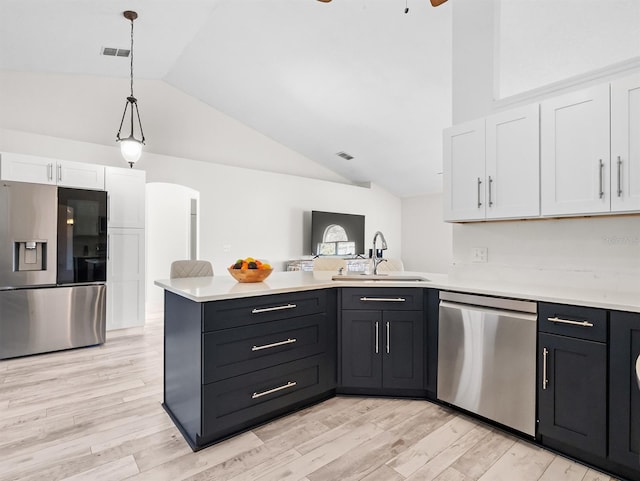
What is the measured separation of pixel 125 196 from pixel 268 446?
3781 mm

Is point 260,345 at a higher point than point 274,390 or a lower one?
higher

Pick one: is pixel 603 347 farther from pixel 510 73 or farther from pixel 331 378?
pixel 510 73

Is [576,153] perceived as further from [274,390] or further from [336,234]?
[336,234]

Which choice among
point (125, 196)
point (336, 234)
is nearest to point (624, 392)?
point (125, 196)

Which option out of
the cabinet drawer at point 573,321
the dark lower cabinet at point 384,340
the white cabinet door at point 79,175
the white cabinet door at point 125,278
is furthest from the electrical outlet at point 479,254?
the white cabinet door at point 79,175

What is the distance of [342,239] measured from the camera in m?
7.77

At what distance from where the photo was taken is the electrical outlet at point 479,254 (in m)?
2.79

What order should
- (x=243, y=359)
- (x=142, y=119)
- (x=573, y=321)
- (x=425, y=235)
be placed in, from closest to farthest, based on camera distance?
(x=573, y=321) → (x=243, y=359) → (x=142, y=119) → (x=425, y=235)

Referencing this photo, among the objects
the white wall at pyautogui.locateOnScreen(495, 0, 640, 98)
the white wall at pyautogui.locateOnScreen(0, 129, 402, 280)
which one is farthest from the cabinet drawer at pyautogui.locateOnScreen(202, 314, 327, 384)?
the white wall at pyautogui.locateOnScreen(0, 129, 402, 280)

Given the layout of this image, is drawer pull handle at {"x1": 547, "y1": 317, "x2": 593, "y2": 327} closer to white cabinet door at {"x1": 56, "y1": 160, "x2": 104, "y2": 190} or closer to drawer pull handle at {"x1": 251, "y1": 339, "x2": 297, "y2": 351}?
drawer pull handle at {"x1": 251, "y1": 339, "x2": 297, "y2": 351}

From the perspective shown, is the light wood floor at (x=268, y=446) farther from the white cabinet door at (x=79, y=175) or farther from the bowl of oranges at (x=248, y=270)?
the white cabinet door at (x=79, y=175)

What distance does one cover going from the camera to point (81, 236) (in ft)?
12.6

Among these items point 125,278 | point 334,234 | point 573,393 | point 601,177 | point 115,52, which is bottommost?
point 573,393

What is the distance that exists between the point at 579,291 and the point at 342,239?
18.8 ft
